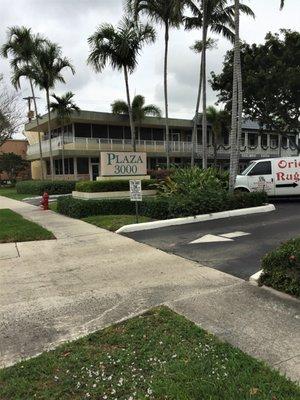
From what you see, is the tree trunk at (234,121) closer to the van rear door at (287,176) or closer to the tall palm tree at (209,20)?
the van rear door at (287,176)

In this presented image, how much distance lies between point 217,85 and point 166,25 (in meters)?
7.13

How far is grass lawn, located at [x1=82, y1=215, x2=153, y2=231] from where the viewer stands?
11.5 m

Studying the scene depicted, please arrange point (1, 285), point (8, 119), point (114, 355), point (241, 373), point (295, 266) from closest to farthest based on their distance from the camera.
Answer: point (241, 373) < point (114, 355) < point (295, 266) < point (1, 285) < point (8, 119)

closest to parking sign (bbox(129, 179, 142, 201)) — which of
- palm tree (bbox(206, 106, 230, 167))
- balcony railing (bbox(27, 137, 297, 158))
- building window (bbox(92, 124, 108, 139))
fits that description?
Result: balcony railing (bbox(27, 137, 297, 158))

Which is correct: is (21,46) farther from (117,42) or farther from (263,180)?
(263,180)

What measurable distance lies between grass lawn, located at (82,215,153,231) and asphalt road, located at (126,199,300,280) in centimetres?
98

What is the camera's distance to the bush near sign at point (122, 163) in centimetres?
1584

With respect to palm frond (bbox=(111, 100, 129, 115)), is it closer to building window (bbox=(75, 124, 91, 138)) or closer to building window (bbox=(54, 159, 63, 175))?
building window (bbox=(75, 124, 91, 138))

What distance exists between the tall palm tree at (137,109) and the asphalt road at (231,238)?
2294cm

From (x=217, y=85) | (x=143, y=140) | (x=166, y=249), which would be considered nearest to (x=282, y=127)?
(x=217, y=85)

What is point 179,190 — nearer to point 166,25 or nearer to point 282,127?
point 166,25

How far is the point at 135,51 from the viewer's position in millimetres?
24938

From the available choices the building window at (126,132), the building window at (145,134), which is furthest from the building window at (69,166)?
the building window at (145,134)

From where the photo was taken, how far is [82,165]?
35500mm
